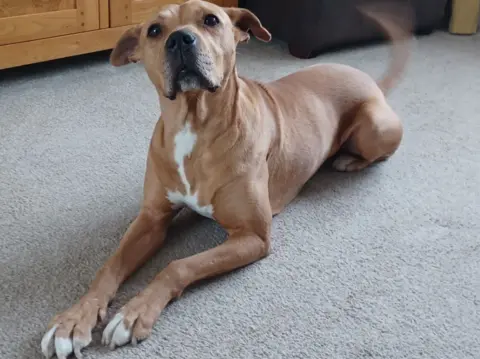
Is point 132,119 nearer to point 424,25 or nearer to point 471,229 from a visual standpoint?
point 471,229

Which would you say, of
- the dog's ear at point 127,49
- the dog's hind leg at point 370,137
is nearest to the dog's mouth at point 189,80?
the dog's ear at point 127,49

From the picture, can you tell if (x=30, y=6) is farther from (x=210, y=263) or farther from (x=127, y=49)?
(x=210, y=263)

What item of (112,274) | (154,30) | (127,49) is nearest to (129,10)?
(127,49)

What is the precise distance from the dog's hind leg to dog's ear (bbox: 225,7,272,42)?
497 mm

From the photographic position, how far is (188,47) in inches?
59.8

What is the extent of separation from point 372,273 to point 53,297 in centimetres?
78

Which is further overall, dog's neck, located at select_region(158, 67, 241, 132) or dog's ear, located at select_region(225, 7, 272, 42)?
dog's ear, located at select_region(225, 7, 272, 42)

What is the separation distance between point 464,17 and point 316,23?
0.98m

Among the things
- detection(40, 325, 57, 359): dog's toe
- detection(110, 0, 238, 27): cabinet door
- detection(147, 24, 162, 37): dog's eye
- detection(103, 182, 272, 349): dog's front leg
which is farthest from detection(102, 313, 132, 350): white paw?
detection(110, 0, 238, 27): cabinet door

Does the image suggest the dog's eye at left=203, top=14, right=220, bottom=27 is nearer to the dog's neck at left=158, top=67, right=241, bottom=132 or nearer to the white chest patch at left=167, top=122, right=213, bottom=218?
the dog's neck at left=158, top=67, right=241, bottom=132

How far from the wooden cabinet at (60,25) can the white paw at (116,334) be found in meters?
1.64

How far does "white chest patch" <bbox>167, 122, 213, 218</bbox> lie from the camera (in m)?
1.67

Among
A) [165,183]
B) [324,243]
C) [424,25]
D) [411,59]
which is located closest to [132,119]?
[165,183]

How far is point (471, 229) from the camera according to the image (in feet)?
6.27
